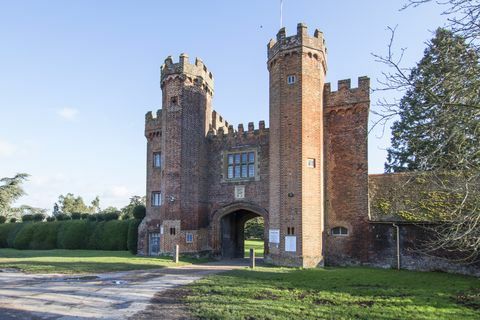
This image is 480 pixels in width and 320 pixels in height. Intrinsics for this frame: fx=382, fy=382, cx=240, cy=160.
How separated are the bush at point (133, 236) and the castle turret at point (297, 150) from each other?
446 inches

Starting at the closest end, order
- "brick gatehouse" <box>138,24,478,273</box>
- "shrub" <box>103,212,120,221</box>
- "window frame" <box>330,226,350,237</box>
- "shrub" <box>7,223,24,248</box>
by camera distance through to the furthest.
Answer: "brick gatehouse" <box>138,24,478,273</box> < "window frame" <box>330,226,350,237</box> < "shrub" <box>103,212,120,221</box> < "shrub" <box>7,223,24,248</box>

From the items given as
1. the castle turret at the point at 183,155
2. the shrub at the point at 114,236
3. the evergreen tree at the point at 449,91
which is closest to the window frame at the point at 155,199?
the castle turret at the point at 183,155

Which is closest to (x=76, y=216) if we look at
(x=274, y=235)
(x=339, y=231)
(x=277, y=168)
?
(x=274, y=235)

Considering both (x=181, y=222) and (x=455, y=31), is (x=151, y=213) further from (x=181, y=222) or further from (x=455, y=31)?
(x=455, y=31)

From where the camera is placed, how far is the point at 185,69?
79.6 ft

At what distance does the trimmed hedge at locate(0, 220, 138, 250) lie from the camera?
28.8 meters

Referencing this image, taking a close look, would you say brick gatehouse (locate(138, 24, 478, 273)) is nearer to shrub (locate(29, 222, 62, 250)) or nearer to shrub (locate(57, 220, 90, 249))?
Result: shrub (locate(57, 220, 90, 249))

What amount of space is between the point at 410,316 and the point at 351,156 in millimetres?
12705

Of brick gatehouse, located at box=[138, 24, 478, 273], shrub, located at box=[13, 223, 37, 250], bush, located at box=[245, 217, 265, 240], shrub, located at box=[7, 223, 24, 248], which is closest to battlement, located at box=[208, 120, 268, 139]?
brick gatehouse, located at box=[138, 24, 478, 273]

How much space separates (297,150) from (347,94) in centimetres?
475

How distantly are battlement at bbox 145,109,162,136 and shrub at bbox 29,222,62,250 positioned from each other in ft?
40.6

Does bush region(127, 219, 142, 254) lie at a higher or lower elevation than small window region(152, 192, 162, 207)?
lower

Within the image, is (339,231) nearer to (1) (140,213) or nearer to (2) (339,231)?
(2) (339,231)

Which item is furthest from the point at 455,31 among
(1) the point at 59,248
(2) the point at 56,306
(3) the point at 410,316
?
(1) the point at 59,248
